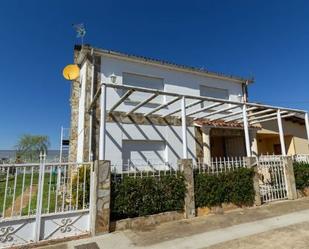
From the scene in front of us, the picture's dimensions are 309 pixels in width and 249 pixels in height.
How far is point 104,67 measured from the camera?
10.9 metres

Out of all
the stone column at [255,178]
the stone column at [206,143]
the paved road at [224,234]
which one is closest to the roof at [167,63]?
the stone column at [206,143]

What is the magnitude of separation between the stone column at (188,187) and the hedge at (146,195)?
0.16 m

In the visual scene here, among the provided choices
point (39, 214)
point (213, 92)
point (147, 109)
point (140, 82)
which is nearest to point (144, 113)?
point (147, 109)

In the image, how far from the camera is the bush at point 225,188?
8.05 metres

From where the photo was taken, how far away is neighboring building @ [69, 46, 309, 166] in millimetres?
10156

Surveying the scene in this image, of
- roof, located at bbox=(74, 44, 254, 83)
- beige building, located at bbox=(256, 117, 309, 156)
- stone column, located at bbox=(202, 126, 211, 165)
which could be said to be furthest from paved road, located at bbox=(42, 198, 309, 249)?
beige building, located at bbox=(256, 117, 309, 156)

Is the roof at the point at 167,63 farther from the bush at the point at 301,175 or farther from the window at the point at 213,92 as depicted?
the bush at the point at 301,175

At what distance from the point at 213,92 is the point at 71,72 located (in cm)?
840

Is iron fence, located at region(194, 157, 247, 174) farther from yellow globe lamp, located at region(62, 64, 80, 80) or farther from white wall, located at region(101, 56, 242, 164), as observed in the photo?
yellow globe lamp, located at region(62, 64, 80, 80)

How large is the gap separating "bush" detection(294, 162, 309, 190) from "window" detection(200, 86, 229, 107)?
570 cm

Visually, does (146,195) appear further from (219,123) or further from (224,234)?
(219,123)

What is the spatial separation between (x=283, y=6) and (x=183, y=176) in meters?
10.7

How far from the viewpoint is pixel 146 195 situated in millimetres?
7145

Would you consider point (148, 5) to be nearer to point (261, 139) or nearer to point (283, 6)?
point (283, 6)
